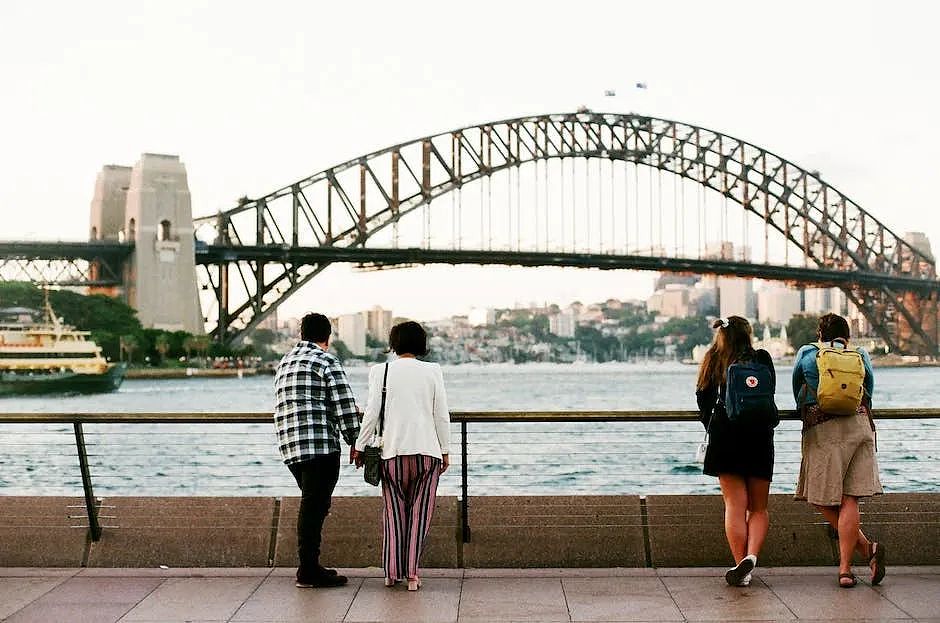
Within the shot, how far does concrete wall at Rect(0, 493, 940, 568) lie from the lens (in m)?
A: 6.66

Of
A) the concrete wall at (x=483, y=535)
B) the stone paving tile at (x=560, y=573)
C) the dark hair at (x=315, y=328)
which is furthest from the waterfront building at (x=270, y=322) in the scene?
the dark hair at (x=315, y=328)

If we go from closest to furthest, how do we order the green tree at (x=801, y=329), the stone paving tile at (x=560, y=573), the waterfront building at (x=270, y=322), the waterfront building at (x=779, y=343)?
the stone paving tile at (x=560, y=573) → the waterfront building at (x=270, y=322) → the green tree at (x=801, y=329) → the waterfront building at (x=779, y=343)

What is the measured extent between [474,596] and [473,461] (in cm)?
1327

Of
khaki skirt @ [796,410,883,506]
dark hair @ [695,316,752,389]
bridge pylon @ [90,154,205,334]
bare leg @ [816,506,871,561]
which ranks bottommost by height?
bare leg @ [816,506,871,561]

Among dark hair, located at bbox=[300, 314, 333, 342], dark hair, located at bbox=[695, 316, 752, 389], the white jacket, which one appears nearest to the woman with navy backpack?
dark hair, located at bbox=[695, 316, 752, 389]

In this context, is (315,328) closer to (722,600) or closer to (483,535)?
(483,535)

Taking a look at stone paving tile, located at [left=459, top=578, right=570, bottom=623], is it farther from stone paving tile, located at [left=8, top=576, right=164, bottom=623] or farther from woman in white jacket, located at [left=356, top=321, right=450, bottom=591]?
stone paving tile, located at [left=8, top=576, right=164, bottom=623]

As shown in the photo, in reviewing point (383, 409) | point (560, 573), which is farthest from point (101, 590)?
point (560, 573)

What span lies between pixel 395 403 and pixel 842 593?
2.28m

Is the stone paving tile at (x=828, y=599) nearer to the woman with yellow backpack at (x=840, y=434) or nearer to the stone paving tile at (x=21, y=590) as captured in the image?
the woman with yellow backpack at (x=840, y=434)

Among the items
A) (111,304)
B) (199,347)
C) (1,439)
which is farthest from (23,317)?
(1,439)

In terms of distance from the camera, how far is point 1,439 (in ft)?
114

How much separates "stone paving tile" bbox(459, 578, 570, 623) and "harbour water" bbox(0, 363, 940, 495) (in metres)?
0.55

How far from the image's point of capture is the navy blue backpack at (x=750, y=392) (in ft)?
19.2
